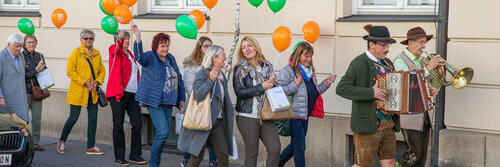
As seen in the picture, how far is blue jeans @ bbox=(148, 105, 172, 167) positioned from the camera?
25.4ft

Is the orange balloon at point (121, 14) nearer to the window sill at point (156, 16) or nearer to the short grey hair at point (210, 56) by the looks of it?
the window sill at point (156, 16)

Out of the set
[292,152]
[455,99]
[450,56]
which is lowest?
[292,152]

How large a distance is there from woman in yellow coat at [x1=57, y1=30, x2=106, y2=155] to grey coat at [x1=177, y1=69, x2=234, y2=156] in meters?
2.73

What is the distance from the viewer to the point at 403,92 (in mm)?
6152

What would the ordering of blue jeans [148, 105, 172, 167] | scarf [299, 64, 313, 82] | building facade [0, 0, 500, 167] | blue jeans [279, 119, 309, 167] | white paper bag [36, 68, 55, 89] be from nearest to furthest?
building facade [0, 0, 500, 167], blue jeans [279, 119, 309, 167], scarf [299, 64, 313, 82], blue jeans [148, 105, 172, 167], white paper bag [36, 68, 55, 89]

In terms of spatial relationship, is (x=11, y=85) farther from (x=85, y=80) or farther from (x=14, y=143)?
(x=14, y=143)

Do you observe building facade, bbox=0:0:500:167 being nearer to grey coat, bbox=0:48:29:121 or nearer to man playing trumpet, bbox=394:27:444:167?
man playing trumpet, bbox=394:27:444:167

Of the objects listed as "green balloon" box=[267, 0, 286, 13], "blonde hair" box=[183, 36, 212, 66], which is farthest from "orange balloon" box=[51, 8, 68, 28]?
"green balloon" box=[267, 0, 286, 13]

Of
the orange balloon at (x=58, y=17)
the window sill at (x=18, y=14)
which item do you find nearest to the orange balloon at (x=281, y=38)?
the orange balloon at (x=58, y=17)

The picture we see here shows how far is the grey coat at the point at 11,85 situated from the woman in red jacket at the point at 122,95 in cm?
106

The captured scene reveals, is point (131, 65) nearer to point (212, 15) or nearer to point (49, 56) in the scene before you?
point (212, 15)

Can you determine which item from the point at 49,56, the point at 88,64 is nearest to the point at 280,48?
the point at 88,64

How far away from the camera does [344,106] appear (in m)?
8.48

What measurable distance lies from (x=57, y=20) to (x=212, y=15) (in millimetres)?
2169
